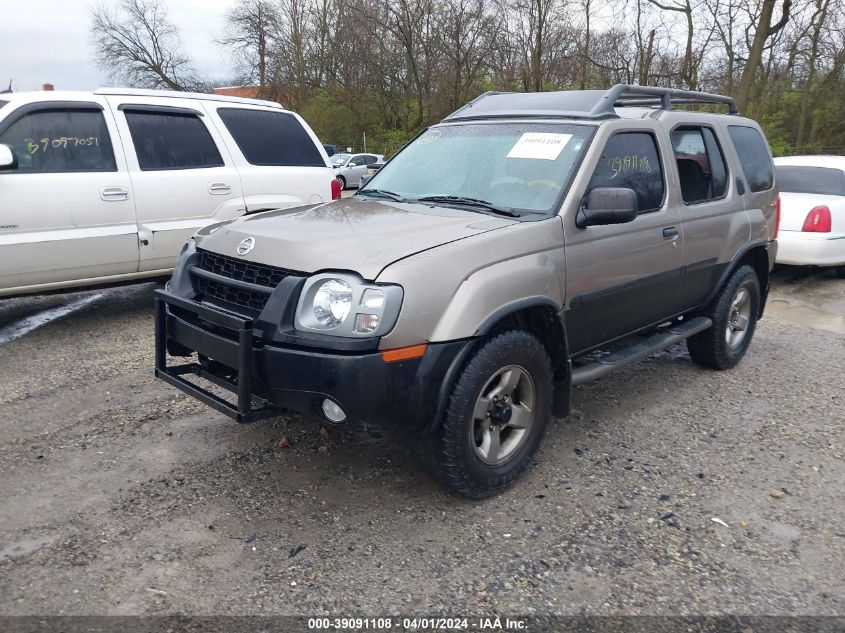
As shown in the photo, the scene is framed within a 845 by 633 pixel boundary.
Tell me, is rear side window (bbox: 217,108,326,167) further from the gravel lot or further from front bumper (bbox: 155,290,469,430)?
front bumper (bbox: 155,290,469,430)

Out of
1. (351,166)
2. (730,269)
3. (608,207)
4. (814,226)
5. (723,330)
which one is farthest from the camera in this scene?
(351,166)

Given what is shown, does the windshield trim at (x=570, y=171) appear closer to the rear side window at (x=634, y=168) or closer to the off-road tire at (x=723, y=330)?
the rear side window at (x=634, y=168)

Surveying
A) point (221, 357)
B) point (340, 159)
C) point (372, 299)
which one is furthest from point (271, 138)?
point (340, 159)

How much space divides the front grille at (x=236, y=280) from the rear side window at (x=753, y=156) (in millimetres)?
3774

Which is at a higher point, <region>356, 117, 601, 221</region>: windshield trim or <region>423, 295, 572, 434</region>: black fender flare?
<region>356, 117, 601, 221</region>: windshield trim

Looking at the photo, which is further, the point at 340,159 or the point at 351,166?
the point at 340,159

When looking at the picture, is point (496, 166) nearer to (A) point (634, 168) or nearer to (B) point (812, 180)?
Answer: (A) point (634, 168)

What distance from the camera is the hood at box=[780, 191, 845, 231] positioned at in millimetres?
8242

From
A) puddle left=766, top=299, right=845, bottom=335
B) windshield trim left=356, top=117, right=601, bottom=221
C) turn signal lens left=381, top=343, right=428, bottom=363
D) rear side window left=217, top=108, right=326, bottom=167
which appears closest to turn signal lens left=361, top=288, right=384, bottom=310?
turn signal lens left=381, top=343, right=428, bottom=363

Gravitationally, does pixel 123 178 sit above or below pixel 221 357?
above

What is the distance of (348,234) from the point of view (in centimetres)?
330

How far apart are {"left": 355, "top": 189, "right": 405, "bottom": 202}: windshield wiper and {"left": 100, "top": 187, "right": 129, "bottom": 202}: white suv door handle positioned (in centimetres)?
248

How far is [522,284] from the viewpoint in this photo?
3.34 meters

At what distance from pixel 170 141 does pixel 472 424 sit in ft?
14.7
